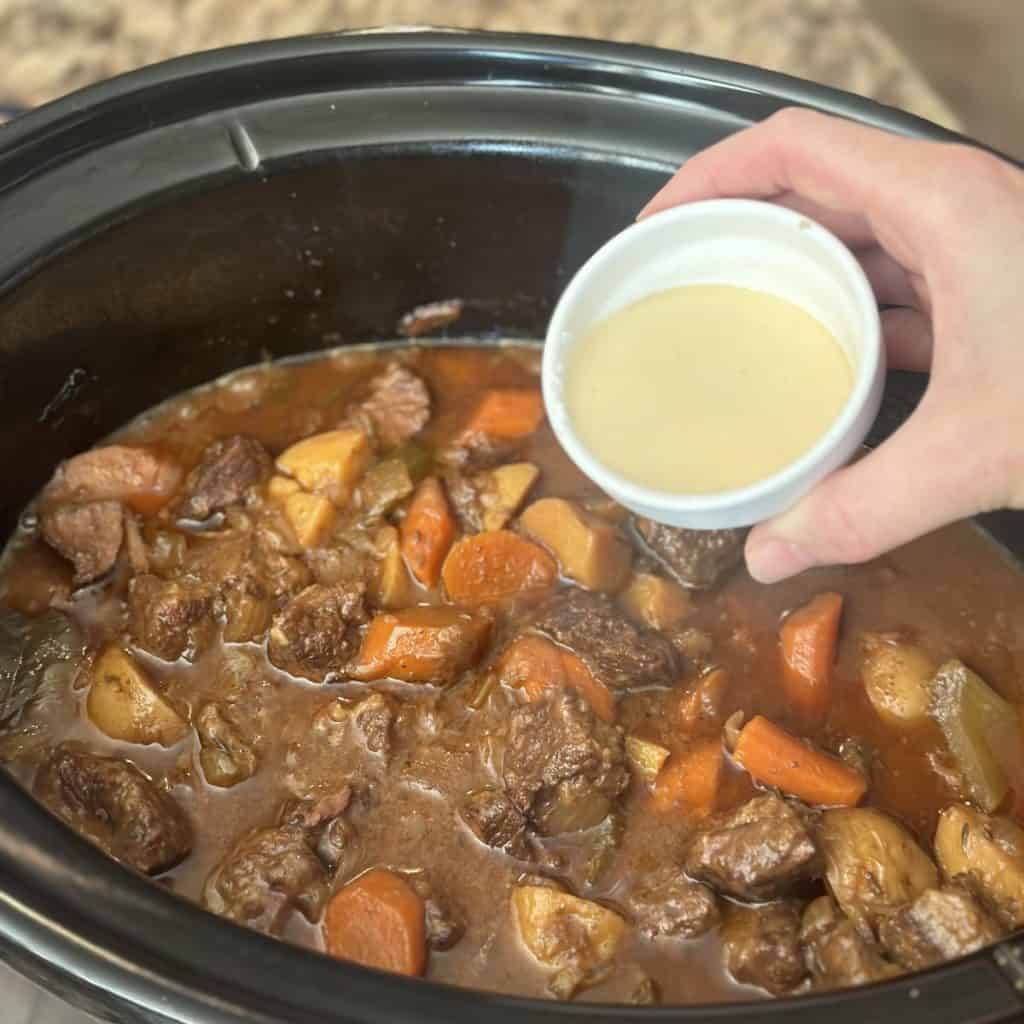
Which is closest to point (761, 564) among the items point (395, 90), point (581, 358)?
point (581, 358)

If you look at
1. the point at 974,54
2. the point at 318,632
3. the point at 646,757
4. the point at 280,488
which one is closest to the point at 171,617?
the point at 318,632

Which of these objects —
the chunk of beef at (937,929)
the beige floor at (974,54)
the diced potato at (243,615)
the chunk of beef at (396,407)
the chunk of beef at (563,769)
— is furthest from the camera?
the beige floor at (974,54)

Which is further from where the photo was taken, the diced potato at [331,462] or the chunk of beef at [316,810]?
the diced potato at [331,462]

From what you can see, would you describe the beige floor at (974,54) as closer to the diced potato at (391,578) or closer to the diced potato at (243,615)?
the diced potato at (391,578)

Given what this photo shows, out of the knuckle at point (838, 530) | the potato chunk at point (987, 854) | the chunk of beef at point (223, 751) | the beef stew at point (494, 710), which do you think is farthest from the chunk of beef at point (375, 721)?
the potato chunk at point (987, 854)

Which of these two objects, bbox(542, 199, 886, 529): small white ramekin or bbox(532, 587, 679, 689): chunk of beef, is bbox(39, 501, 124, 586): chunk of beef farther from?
bbox(542, 199, 886, 529): small white ramekin
